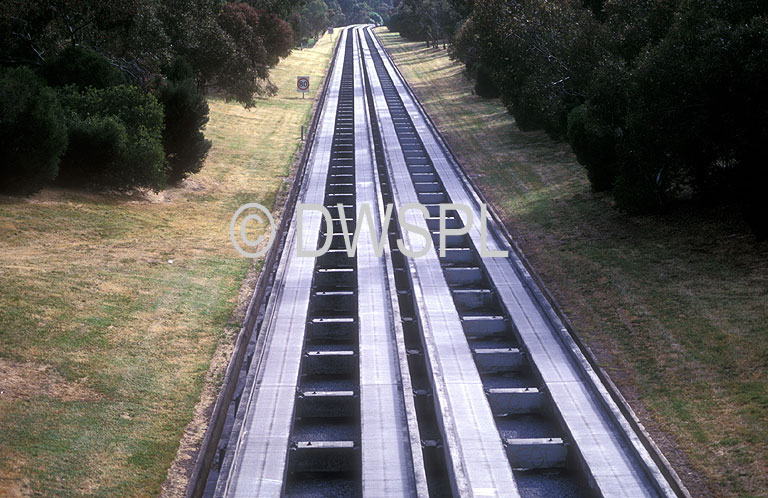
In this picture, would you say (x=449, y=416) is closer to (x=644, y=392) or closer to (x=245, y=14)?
(x=644, y=392)

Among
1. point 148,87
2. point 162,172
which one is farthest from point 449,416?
point 148,87

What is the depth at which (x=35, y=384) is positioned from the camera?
12891 millimetres

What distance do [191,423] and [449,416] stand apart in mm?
4058

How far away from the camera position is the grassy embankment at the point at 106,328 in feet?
36.9

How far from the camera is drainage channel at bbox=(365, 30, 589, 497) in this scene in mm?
11901

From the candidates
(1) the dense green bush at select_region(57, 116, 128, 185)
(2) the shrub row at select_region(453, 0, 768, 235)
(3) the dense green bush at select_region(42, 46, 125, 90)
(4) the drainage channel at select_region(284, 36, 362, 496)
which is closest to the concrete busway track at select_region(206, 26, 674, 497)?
(4) the drainage channel at select_region(284, 36, 362, 496)

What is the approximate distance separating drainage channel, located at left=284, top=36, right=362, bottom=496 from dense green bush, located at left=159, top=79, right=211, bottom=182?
6.90 metres

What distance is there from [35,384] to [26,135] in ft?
35.3

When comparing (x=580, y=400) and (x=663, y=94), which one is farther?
(x=663, y=94)

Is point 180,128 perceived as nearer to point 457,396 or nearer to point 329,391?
point 329,391

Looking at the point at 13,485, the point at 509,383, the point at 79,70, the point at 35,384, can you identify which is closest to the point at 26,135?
the point at 79,70

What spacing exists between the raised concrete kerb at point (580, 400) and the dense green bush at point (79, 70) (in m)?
14.6

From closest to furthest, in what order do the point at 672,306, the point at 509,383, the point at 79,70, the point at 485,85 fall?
the point at 509,383 → the point at 672,306 → the point at 79,70 → the point at 485,85

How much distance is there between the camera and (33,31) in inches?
1102
